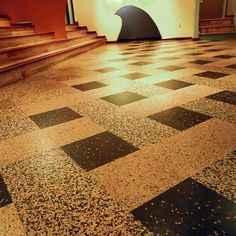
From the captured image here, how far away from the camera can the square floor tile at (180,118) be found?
1263mm

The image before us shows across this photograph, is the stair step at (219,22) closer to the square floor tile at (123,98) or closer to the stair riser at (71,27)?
the stair riser at (71,27)

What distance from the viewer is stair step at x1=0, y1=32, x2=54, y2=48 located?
3129 millimetres

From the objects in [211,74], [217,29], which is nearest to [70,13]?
[217,29]

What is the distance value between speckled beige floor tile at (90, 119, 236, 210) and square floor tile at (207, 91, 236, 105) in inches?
17.7

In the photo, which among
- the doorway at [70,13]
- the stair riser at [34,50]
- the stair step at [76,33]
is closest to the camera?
the stair riser at [34,50]

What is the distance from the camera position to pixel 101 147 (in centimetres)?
109

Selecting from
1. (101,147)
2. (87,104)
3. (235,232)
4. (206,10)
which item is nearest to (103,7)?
(206,10)

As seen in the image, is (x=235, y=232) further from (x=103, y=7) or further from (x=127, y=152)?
(x=103, y=7)

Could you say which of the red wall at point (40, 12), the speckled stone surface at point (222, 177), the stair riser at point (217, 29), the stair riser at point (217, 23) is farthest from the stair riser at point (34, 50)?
the stair riser at point (217, 23)

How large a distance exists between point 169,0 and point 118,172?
6025 millimetres

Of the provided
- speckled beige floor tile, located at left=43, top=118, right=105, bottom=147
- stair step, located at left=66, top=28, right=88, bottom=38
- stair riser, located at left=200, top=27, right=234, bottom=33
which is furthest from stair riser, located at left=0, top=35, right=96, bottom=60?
stair riser, located at left=200, top=27, right=234, bottom=33

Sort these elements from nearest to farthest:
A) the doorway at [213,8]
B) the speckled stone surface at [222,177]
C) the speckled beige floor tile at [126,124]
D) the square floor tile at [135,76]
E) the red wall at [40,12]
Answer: the speckled stone surface at [222,177] < the speckled beige floor tile at [126,124] < the square floor tile at [135,76] < the red wall at [40,12] < the doorway at [213,8]

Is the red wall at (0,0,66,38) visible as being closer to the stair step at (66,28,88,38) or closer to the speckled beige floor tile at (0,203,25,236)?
the stair step at (66,28,88,38)

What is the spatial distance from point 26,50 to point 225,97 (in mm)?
2563
